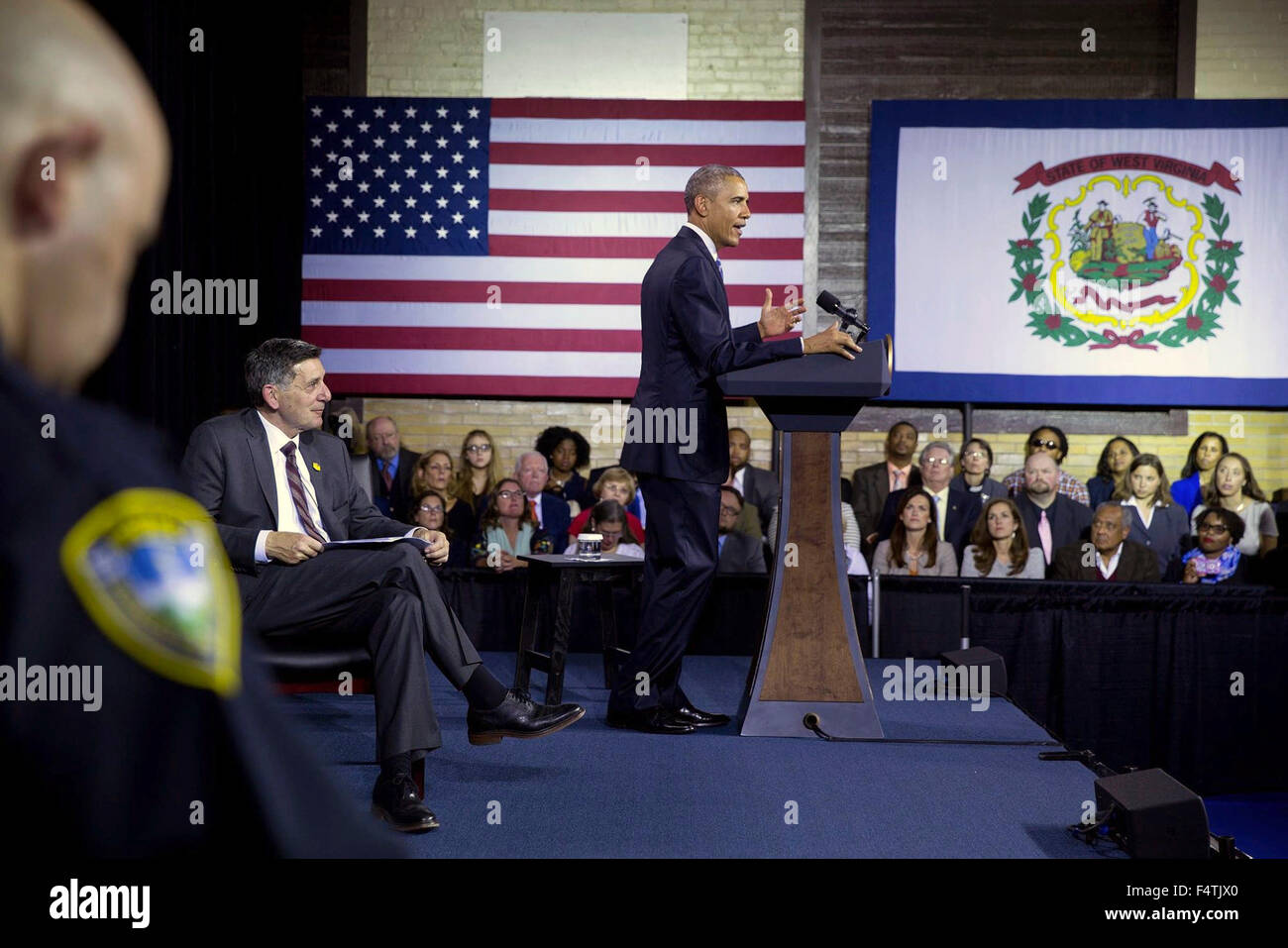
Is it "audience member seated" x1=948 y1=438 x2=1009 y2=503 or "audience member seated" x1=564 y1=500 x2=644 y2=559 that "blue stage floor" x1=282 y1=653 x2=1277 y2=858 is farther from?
"audience member seated" x1=948 y1=438 x2=1009 y2=503

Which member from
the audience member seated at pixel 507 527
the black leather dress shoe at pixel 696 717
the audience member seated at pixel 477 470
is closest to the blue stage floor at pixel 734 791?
the black leather dress shoe at pixel 696 717

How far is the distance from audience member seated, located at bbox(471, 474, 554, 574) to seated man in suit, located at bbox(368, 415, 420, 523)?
0.94 m

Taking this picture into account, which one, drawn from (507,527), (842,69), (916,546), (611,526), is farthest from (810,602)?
(842,69)

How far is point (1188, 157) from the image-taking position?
7867mm

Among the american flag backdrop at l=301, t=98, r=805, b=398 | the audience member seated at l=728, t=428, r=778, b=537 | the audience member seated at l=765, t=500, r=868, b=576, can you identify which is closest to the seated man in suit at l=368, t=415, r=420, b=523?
the american flag backdrop at l=301, t=98, r=805, b=398

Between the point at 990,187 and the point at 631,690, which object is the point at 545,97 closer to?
the point at 990,187

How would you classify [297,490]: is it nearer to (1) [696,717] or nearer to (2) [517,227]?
(1) [696,717]

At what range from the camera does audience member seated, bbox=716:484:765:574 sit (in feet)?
18.9

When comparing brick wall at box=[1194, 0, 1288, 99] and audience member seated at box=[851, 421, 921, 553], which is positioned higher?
brick wall at box=[1194, 0, 1288, 99]

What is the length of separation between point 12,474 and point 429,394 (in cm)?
762

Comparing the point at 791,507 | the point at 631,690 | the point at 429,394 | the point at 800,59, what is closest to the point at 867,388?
the point at 791,507

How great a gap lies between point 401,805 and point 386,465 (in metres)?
4.49

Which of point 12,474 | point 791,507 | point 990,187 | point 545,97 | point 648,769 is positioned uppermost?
point 545,97

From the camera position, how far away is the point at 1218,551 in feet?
18.9
